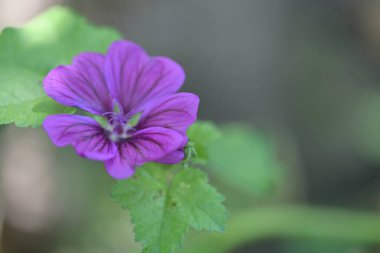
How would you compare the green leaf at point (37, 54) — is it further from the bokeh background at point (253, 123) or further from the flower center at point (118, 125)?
the bokeh background at point (253, 123)

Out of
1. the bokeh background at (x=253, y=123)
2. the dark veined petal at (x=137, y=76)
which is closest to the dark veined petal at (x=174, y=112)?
the dark veined petal at (x=137, y=76)

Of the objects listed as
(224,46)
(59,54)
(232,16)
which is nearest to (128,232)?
(59,54)

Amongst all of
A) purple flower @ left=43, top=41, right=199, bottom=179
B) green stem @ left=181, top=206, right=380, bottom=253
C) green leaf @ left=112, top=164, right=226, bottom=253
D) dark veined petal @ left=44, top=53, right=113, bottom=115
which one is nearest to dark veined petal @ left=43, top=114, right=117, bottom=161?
purple flower @ left=43, top=41, right=199, bottom=179

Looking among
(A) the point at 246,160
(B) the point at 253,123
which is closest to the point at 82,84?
(A) the point at 246,160

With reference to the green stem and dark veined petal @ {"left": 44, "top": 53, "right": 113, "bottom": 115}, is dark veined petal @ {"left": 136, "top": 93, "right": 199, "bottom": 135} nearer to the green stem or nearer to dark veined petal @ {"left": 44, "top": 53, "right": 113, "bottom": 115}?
dark veined petal @ {"left": 44, "top": 53, "right": 113, "bottom": 115}

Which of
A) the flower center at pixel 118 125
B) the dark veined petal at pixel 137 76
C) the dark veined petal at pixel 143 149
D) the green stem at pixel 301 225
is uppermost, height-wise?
the green stem at pixel 301 225

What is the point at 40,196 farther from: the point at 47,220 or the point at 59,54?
the point at 59,54

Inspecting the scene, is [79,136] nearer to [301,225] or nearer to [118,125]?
[118,125]
